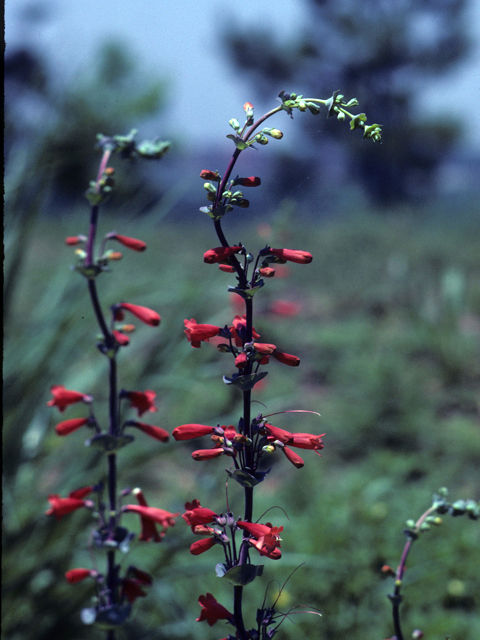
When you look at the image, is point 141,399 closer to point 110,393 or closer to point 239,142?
point 110,393

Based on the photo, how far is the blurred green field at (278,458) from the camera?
44.1 inches

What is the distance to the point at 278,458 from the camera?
2074mm

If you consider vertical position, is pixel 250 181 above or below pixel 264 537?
above

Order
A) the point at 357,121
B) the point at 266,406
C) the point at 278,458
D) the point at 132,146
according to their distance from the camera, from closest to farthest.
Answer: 1. the point at 357,121
2. the point at 132,146
3. the point at 266,406
4. the point at 278,458

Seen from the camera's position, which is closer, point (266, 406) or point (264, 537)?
point (264, 537)

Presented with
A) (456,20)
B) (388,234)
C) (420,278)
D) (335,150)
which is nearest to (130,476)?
(335,150)

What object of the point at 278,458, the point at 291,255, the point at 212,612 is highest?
the point at 278,458

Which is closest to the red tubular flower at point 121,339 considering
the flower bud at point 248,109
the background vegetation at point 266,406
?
the background vegetation at point 266,406

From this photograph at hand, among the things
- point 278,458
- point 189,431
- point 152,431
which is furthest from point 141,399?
point 278,458

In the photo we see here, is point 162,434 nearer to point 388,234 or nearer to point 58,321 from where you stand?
point 58,321

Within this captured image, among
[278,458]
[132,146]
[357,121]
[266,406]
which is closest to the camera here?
[357,121]

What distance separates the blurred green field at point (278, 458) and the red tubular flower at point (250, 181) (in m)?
0.05

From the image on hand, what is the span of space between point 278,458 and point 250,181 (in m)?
1.78

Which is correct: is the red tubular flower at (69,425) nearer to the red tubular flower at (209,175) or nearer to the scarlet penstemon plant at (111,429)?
the scarlet penstemon plant at (111,429)
